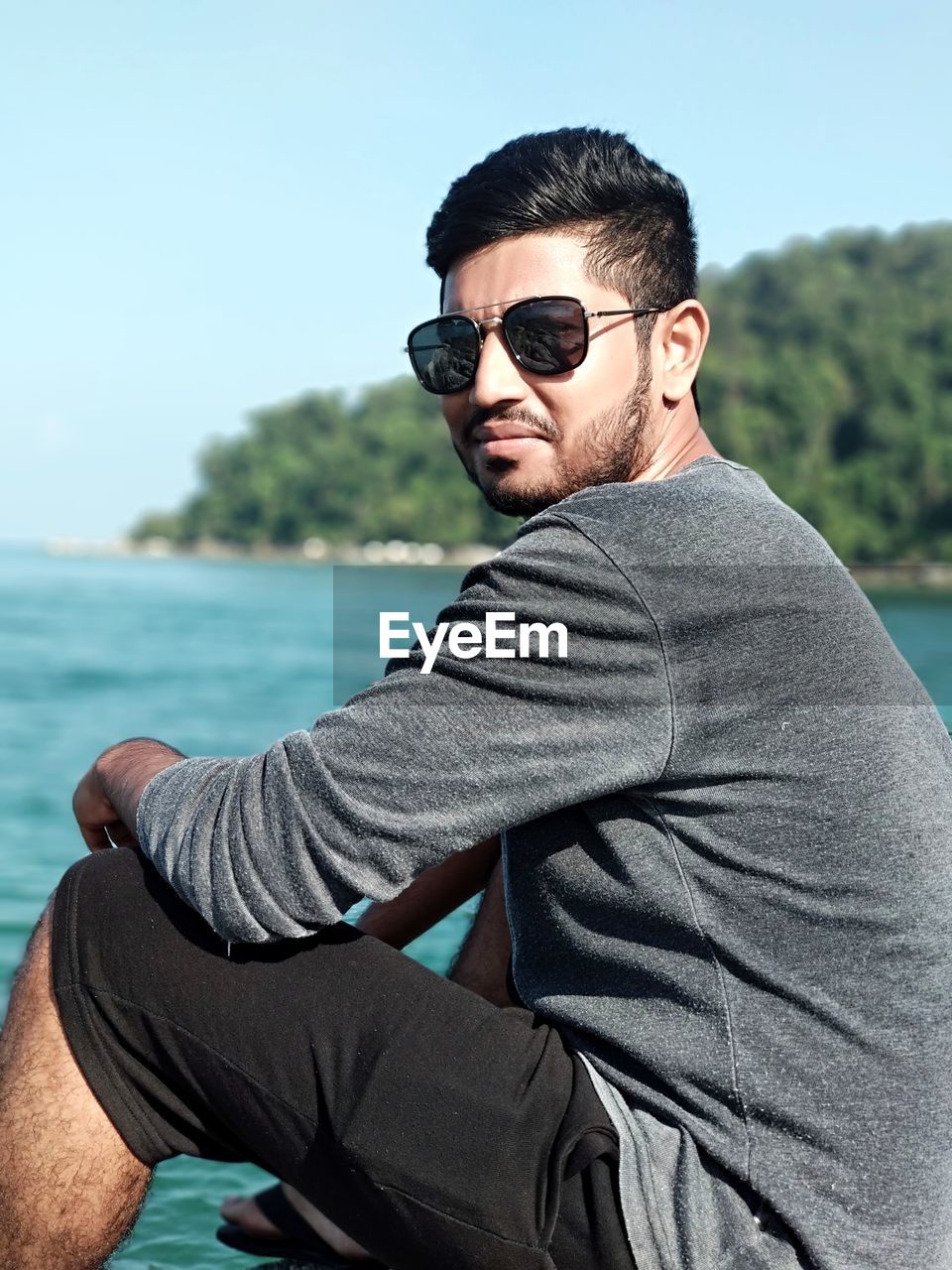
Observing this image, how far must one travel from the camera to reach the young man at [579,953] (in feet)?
5.74

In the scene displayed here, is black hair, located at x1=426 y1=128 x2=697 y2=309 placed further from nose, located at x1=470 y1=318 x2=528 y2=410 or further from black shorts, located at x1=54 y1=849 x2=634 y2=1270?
black shorts, located at x1=54 y1=849 x2=634 y2=1270

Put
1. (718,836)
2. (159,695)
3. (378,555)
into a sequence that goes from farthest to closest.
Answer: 1. (378,555)
2. (159,695)
3. (718,836)

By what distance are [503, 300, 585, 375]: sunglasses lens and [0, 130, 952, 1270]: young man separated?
35 cm

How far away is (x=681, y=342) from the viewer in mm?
2363

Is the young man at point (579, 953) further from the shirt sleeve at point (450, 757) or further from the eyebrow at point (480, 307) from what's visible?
the eyebrow at point (480, 307)

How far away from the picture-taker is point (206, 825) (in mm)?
1916

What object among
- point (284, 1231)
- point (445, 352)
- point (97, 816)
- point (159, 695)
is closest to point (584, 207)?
point (445, 352)

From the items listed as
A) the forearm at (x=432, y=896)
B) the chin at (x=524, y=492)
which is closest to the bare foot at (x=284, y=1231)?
the forearm at (x=432, y=896)

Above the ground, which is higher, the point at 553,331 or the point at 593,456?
the point at 553,331

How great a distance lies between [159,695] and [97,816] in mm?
21598

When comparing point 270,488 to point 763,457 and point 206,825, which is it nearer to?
point 763,457

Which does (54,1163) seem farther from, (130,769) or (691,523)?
(691,523)

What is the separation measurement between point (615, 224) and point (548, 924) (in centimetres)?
101
